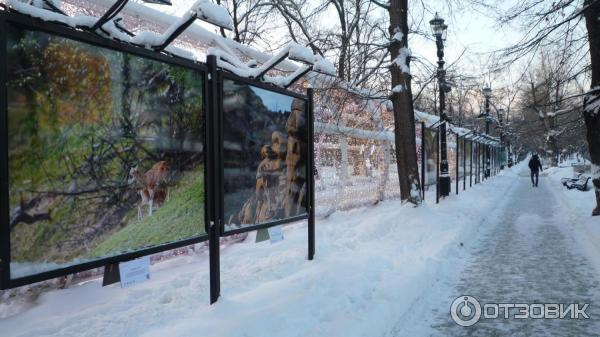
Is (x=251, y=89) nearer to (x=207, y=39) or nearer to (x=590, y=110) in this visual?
(x=207, y=39)

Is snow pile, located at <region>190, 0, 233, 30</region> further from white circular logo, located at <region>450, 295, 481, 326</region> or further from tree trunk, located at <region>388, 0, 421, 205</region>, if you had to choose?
tree trunk, located at <region>388, 0, 421, 205</region>

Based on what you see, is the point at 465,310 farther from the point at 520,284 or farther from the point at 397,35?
the point at 397,35

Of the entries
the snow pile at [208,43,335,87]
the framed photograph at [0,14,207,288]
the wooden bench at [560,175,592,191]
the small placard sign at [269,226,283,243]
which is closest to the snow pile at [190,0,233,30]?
the framed photograph at [0,14,207,288]

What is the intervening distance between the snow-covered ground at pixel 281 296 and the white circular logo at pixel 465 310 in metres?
0.12

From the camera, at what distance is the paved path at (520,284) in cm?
434

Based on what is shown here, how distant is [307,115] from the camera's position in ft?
19.6

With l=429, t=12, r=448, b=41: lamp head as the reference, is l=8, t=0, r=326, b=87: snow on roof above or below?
below

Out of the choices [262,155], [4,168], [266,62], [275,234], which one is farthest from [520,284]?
[4,168]

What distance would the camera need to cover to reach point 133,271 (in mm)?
3389

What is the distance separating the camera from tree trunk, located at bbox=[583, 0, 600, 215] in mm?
10266

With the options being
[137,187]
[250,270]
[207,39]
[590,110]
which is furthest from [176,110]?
[590,110]

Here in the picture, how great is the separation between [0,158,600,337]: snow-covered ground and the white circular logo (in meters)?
0.12

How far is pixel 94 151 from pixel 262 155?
7.01ft

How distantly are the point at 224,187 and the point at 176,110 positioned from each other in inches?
35.6
